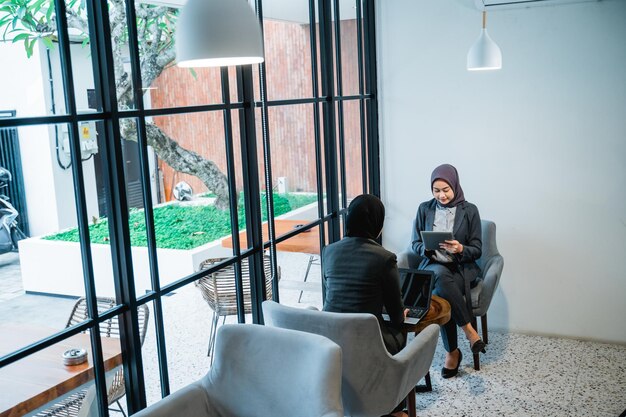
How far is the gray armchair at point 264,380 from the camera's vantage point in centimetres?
264

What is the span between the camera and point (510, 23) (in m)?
4.96

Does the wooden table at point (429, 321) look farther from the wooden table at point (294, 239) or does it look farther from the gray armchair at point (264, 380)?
the gray armchair at point (264, 380)

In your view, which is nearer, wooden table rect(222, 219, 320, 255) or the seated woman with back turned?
the seated woman with back turned

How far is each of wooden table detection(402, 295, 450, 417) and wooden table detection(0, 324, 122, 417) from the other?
5.85ft

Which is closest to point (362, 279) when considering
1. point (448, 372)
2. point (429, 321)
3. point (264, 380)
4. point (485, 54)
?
point (429, 321)

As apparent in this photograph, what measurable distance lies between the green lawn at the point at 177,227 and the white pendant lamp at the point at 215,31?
84 cm

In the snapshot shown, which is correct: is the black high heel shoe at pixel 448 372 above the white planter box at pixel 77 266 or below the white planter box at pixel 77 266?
below

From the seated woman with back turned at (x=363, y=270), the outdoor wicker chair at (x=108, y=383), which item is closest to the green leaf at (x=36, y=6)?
the outdoor wicker chair at (x=108, y=383)

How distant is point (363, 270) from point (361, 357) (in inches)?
17.6

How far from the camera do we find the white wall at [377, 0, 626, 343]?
479cm

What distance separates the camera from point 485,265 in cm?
493

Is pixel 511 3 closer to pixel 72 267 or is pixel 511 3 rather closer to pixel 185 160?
pixel 185 160

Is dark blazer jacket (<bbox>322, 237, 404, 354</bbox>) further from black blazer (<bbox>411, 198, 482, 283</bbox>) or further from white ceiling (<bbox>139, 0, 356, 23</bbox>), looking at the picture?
white ceiling (<bbox>139, 0, 356, 23</bbox>)

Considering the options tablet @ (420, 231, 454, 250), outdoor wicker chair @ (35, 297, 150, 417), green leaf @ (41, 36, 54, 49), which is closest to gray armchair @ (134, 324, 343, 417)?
outdoor wicker chair @ (35, 297, 150, 417)
